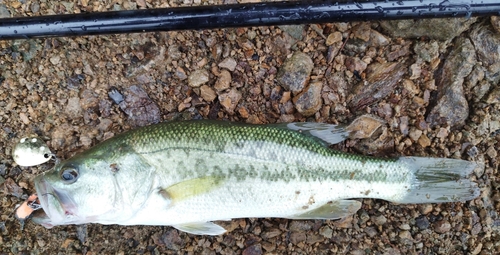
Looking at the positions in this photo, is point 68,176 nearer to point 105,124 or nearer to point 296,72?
point 105,124

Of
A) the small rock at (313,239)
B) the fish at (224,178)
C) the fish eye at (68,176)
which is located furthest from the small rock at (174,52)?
the small rock at (313,239)

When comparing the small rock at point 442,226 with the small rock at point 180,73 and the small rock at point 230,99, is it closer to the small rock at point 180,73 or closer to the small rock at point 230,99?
the small rock at point 230,99

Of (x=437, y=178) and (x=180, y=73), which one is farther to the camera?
(x=180, y=73)

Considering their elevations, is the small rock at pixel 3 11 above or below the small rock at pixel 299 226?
above

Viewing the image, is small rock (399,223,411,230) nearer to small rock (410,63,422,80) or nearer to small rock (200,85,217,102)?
small rock (410,63,422,80)

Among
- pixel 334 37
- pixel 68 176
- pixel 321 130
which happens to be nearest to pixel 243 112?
pixel 321 130

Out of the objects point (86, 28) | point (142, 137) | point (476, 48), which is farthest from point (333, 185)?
point (86, 28)

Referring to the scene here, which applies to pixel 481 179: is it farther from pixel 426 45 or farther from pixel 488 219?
pixel 426 45
